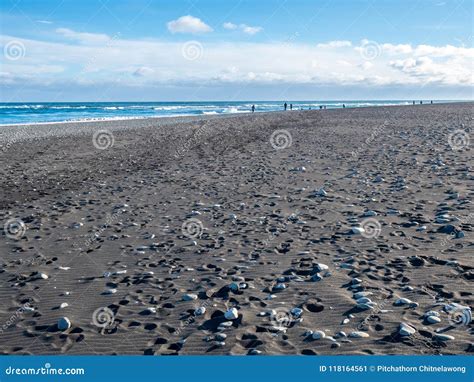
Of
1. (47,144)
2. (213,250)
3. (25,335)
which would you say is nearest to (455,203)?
(213,250)

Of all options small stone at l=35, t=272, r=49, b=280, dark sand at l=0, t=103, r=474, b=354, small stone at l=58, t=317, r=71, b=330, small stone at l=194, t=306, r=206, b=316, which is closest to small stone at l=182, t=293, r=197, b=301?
dark sand at l=0, t=103, r=474, b=354

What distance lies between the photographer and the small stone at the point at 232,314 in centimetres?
621

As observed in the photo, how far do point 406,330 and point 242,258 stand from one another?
141 inches

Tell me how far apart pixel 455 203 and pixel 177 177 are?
9587 millimetres

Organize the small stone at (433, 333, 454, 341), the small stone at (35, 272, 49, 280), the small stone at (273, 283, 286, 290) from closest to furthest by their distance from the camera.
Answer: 1. the small stone at (433, 333, 454, 341)
2. the small stone at (273, 283, 286, 290)
3. the small stone at (35, 272, 49, 280)

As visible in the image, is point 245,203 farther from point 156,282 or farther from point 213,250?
point 156,282

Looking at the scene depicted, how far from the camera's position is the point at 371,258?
816 cm

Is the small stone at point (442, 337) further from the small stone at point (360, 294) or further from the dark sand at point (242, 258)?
the small stone at point (360, 294)

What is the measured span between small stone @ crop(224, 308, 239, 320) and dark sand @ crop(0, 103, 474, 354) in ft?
0.24

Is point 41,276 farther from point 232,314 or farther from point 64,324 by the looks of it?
point 232,314

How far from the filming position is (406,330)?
5586mm

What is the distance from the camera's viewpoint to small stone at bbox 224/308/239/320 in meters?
6.21

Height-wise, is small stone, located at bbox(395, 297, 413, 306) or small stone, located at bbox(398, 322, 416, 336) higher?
small stone, located at bbox(395, 297, 413, 306)

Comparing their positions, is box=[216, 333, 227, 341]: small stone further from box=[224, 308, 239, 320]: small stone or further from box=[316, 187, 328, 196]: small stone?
box=[316, 187, 328, 196]: small stone
